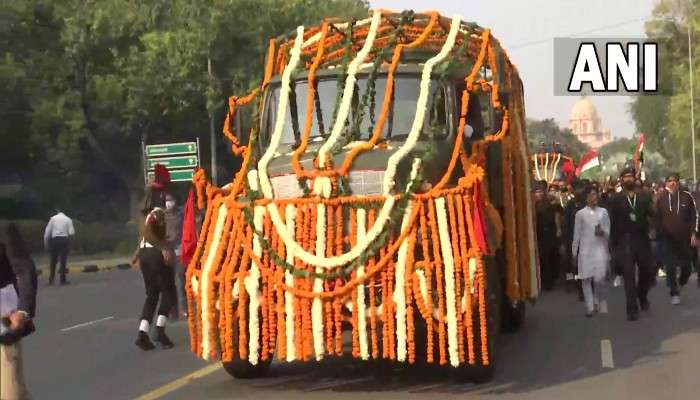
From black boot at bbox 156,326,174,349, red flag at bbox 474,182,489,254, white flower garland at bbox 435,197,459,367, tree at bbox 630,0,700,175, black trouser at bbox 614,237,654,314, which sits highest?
tree at bbox 630,0,700,175

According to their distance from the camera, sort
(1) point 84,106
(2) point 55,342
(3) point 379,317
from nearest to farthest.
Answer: (3) point 379,317 → (2) point 55,342 → (1) point 84,106

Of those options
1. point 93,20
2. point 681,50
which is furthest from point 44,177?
point 681,50

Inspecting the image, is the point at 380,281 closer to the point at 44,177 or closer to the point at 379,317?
the point at 379,317

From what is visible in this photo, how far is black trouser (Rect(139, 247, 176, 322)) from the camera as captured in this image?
44.4 feet

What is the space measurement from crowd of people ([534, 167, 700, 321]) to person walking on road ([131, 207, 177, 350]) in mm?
5419

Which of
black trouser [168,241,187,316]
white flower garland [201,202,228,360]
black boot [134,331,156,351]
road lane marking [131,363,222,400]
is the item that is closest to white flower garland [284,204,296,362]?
white flower garland [201,202,228,360]

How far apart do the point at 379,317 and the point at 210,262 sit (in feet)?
4.69

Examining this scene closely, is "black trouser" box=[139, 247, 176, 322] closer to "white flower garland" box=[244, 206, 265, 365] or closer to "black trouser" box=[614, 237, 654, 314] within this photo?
"white flower garland" box=[244, 206, 265, 365]

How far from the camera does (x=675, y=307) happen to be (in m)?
17.3

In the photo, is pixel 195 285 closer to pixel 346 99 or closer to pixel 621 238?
pixel 346 99

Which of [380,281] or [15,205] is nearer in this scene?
[380,281]

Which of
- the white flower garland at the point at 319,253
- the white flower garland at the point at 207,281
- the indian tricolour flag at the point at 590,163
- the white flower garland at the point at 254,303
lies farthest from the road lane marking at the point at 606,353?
the indian tricolour flag at the point at 590,163

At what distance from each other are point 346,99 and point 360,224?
152 centimetres

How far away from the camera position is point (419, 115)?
10750 millimetres
